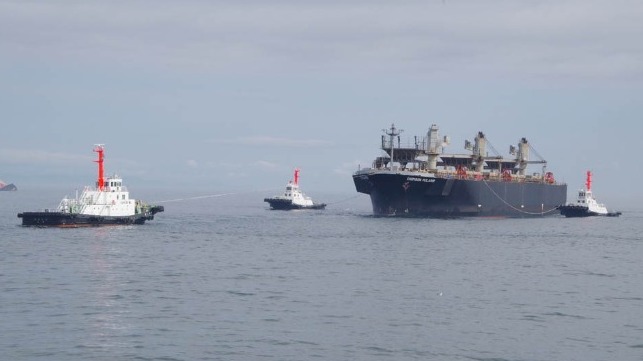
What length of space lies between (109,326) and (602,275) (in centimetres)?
3423

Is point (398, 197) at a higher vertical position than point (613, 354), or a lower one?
higher

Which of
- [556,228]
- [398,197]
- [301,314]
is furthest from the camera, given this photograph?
[398,197]

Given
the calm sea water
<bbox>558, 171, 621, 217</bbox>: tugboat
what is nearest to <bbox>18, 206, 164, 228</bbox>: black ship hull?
the calm sea water

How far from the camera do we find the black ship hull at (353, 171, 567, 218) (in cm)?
11662

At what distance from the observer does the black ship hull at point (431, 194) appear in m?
117

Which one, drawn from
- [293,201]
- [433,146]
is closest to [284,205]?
[293,201]

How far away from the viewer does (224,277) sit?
54625 millimetres

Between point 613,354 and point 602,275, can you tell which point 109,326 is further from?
point 602,275

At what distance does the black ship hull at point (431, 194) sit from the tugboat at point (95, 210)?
36.1 meters

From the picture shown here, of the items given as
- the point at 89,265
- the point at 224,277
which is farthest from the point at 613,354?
the point at 89,265

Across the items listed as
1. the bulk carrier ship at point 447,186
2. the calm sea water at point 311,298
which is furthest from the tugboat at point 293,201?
the calm sea water at point 311,298

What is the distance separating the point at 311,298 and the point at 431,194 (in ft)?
238

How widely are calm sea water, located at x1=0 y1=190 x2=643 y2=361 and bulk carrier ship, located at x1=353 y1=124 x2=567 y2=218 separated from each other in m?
33.2

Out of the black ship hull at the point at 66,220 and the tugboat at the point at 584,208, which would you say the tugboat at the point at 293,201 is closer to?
the tugboat at the point at 584,208
